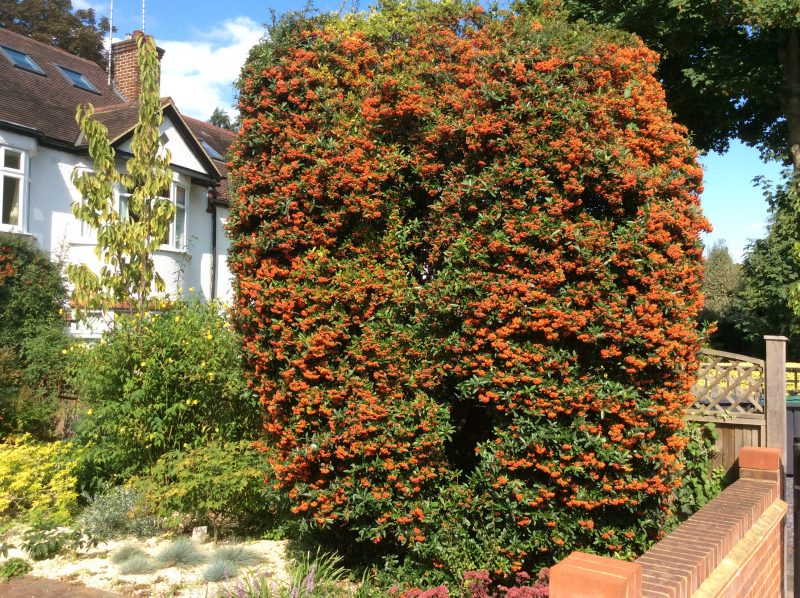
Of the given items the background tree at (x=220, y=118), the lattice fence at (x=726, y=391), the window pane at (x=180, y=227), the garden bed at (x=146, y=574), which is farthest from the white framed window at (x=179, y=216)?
the background tree at (x=220, y=118)

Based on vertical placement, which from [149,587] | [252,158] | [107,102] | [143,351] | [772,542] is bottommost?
[149,587]

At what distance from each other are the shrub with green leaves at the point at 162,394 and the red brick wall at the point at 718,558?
458 cm

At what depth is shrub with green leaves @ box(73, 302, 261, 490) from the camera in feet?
23.6

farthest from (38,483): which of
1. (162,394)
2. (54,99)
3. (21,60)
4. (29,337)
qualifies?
(21,60)

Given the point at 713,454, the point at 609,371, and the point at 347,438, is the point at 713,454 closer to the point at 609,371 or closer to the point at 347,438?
the point at 609,371

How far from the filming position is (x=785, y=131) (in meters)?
15.9

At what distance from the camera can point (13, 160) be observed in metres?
14.5

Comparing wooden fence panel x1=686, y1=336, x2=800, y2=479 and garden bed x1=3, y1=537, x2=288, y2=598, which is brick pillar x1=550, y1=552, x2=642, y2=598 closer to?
garden bed x1=3, y1=537, x2=288, y2=598

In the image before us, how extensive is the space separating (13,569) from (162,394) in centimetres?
209

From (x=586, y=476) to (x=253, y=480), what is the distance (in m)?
3.30

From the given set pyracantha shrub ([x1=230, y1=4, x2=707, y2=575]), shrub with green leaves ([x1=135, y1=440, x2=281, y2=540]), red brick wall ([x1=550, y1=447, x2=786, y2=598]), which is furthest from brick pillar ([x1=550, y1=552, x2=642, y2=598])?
shrub with green leaves ([x1=135, y1=440, x2=281, y2=540])

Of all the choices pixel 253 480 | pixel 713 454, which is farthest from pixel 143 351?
pixel 713 454

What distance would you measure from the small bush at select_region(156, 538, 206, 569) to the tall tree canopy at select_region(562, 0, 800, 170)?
397 inches

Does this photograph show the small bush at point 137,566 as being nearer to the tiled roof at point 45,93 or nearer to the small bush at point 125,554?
the small bush at point 125,554
